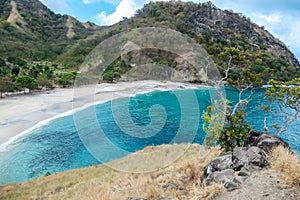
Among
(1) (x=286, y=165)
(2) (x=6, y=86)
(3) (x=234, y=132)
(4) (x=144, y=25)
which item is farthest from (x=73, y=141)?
(4) (x=144, y=25)

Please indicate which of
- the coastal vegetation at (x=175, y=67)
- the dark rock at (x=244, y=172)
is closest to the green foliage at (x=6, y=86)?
the coastal vegetation at (x=175, y=67)

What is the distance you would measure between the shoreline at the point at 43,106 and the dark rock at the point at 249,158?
2325cm

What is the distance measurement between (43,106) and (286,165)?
41054mm

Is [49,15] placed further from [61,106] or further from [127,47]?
[61,106]

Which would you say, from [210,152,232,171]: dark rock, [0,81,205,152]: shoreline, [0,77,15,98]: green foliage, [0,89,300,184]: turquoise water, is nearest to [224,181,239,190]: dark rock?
[210,152,232,171]: dark rock

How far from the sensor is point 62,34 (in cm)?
14162

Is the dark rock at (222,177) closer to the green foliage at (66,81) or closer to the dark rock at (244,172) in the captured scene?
the dark rock at (244,172)

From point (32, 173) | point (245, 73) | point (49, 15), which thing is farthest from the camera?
point (49, 15)

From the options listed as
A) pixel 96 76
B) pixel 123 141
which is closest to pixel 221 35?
pixel 96 76

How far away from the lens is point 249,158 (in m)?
6.51

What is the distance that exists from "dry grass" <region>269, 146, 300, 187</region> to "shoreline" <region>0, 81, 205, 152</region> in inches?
957

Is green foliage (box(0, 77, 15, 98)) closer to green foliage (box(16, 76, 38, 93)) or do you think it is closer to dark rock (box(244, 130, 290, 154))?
green foliage (box(16, 76, 38, 93))

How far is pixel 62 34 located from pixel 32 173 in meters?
141

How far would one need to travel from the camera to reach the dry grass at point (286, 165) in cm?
472
